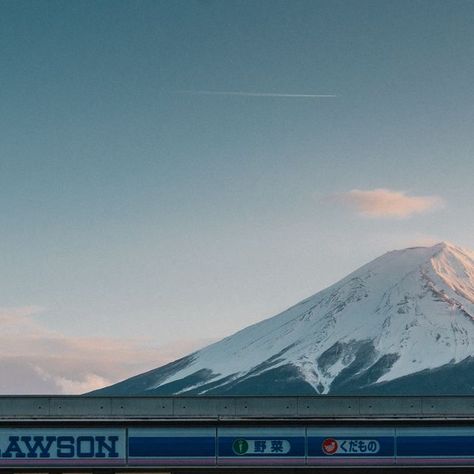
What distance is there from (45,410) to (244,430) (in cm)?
850

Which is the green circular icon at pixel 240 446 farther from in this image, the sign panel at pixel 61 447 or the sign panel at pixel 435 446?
the sign panel at pixel 435 446

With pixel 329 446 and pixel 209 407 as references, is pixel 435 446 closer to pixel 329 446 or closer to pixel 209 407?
pixel 329 446

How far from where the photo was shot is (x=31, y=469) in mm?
44750

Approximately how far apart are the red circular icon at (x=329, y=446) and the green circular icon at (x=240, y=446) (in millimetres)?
3301

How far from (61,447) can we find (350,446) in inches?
479

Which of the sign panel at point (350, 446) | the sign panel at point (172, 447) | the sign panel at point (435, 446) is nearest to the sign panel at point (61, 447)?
the sign panel at point (172, 447)

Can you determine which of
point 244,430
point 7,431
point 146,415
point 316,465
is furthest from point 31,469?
point 316,465

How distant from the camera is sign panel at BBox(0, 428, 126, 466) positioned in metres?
44.8

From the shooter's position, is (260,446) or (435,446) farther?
(435,446)

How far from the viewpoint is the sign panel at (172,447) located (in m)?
44.8

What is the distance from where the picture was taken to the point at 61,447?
148 ft

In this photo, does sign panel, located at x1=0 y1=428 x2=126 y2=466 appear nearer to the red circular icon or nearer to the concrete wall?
the concrete wall

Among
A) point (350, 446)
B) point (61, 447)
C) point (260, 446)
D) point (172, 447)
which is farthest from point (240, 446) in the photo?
point (61, 447)

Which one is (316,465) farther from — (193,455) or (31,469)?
(31,469)
